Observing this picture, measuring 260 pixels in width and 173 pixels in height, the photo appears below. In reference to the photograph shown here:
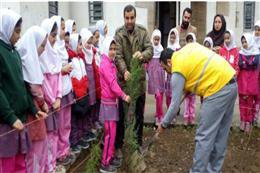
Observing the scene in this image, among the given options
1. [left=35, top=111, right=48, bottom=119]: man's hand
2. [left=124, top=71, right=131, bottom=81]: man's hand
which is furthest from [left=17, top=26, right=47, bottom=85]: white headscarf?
[left=124, top=71, right=131, bottom=81]: man's hand

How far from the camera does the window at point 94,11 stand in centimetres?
1281

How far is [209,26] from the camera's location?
12656 millimetres

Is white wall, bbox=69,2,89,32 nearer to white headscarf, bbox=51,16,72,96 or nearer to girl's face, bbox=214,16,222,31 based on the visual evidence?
girl's face, bbox=214,16,222,31

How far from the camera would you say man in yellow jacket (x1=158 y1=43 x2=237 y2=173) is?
13.5ft

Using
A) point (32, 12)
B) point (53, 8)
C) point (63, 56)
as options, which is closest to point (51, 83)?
point (63, 56)

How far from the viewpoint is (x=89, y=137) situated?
5.81m

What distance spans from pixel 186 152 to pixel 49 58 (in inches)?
93.7

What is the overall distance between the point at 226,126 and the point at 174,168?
1.12 meters

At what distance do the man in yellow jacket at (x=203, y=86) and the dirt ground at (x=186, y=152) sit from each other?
0.99 m

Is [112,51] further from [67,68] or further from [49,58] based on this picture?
[49,58]

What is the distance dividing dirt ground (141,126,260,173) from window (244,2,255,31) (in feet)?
33.5

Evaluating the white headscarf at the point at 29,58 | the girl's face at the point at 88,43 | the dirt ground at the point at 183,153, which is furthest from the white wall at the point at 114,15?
the white headscarf at the point at 29,58

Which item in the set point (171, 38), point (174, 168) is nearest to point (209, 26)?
point (171, 38)

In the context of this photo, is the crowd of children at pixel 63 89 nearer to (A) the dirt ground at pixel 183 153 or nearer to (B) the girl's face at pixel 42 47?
(B) the girl's face at pixel 42 47
